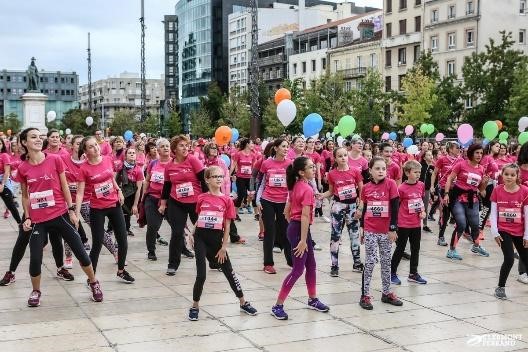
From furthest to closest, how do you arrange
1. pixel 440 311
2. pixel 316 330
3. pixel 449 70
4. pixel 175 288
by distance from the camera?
1. pixel 449 70
2. pixel 175 288
3. pixel 440 311
4. pixel 316 330

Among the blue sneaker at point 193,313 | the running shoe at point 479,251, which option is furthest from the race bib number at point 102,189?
the running shoe at point 479,251

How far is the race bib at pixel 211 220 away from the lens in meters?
→ 6.57

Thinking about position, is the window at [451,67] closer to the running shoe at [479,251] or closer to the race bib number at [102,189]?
the running shoe at [479,251]

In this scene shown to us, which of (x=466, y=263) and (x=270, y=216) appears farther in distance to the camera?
(x=466, y=263)

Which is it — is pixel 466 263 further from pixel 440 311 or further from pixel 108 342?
pixel 108 342

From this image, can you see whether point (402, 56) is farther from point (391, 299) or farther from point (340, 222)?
point (391, 299)

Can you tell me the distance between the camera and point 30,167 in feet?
23.1

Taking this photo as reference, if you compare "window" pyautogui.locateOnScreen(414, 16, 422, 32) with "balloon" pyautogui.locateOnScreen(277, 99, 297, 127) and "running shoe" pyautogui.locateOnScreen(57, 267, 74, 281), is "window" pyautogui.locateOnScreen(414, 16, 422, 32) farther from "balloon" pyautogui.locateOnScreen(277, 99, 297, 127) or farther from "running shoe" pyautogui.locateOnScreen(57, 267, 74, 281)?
"running shoe" pyautogui.locateOnScreen(57, 267, 74, 281)

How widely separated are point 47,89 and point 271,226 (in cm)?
15516

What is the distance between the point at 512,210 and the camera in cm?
773

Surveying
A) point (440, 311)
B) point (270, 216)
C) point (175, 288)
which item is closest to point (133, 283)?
point (175, 288)

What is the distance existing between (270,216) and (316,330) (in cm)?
309

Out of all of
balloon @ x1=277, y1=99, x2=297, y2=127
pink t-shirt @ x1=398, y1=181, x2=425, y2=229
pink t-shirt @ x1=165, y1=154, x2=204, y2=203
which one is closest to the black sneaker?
pink t-shirt @ x1=165, y1=154, x2=204, y2=203

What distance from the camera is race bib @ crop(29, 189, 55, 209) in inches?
276
